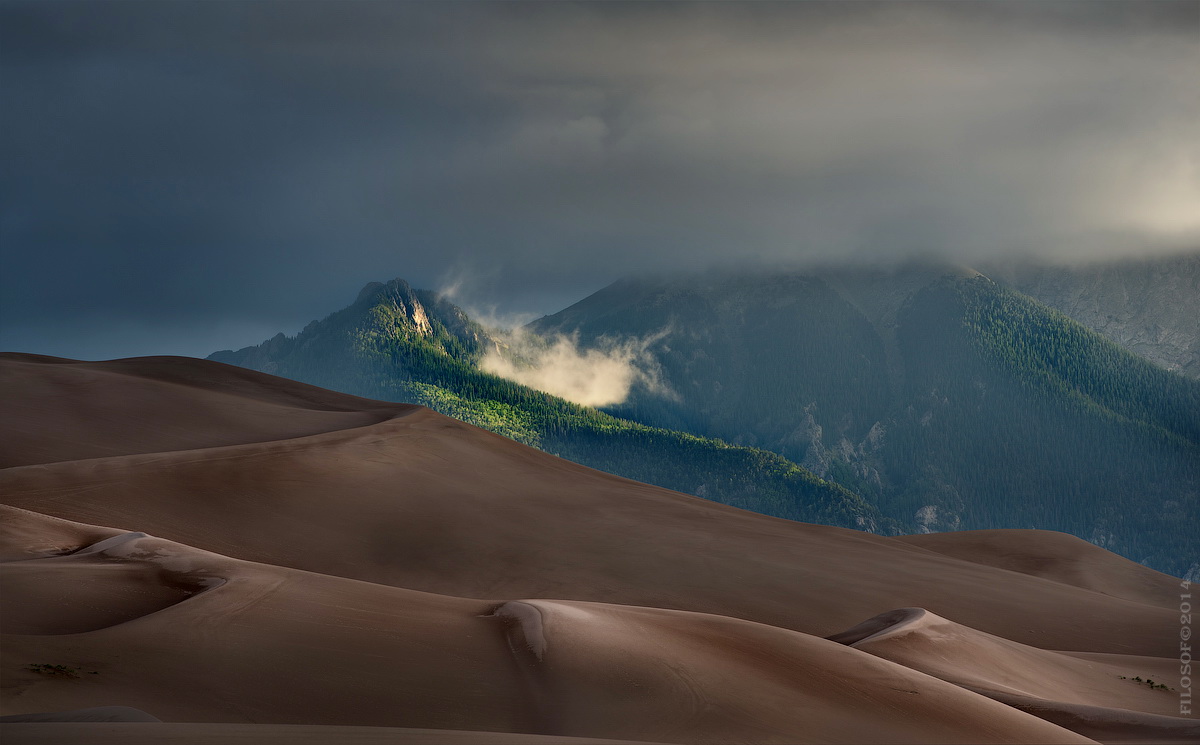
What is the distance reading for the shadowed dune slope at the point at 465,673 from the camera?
13.0m

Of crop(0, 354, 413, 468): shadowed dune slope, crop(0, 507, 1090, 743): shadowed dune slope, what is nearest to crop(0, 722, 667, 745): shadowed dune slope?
crop(0, 507, 1090, 743): shadowed dune slope

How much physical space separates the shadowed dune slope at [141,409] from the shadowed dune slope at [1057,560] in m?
45.5

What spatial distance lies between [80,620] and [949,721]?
583 inches

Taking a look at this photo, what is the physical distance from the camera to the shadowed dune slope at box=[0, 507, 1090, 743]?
13.0m

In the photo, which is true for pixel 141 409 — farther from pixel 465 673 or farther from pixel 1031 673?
pixel 1031 673

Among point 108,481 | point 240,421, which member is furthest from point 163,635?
point 240,421

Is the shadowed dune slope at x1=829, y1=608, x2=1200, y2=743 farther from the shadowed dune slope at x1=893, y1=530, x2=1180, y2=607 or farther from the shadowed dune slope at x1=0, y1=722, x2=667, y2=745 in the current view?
the shadowed dune slope at x1=893, y1=530, x2=1180, y2=607

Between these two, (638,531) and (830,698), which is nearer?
(830,698)

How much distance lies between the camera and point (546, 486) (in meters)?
57.1

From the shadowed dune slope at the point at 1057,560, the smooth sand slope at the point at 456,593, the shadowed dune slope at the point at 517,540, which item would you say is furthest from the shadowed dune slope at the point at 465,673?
the shadowed dune slope at the point at 1057,560

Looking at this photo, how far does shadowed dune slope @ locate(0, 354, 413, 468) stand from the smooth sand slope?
31 centimetres

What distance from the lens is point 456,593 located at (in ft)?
122

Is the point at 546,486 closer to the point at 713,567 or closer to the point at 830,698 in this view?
the point at 713,567

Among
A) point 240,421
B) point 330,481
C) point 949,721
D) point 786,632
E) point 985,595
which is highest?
point 240,421
